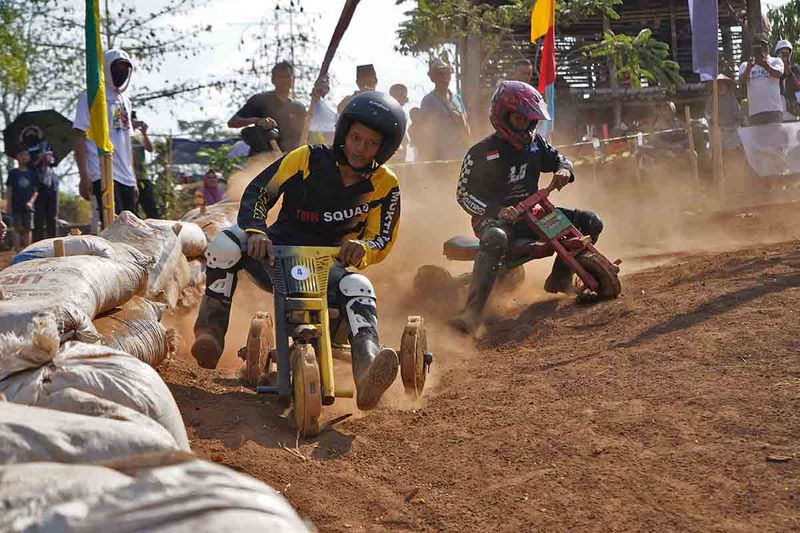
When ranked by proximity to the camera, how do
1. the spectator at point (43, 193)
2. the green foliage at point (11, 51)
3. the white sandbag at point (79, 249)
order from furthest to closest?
the green foliage at point (11, 51)
the spectator at point (43, 193)
the white sandbag at point (79, 249)

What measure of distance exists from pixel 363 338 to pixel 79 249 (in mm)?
1958

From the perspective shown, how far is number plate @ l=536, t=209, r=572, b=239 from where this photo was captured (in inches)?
297

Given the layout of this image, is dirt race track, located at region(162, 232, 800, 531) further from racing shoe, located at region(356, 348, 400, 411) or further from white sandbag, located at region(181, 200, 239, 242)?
white sandbag, located at region(181, 200, 239, 242)

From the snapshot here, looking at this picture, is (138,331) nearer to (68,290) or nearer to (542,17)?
(68,290)

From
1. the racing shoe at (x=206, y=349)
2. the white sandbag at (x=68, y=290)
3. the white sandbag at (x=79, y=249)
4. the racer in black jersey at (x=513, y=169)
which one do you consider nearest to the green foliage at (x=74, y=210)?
the racer in black jersey at (x=513, y=169)

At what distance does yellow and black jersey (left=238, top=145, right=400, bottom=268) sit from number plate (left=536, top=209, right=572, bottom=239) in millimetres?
2003

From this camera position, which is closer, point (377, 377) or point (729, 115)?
point (377, 377)

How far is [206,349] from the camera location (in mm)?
A: 5273

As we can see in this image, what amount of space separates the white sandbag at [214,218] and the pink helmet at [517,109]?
256 centimetres

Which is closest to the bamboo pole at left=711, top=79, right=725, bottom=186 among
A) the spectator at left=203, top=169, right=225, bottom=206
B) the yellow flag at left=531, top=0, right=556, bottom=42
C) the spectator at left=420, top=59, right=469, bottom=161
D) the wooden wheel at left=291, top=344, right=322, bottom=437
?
the yellow flag at left=531, top=0, right=556, bottom=42

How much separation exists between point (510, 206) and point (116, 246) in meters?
2.93

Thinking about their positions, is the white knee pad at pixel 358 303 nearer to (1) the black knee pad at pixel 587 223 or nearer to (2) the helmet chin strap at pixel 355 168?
(2) the helmet chin strap at pixel 355 168

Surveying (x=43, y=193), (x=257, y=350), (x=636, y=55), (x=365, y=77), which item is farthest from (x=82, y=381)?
(x=636, y=55)

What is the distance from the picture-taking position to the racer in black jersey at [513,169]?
7.74 m
